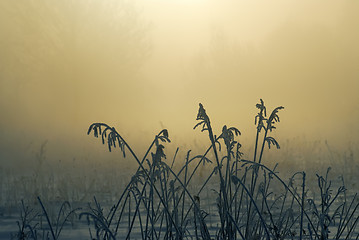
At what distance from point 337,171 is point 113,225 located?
422 centimetres

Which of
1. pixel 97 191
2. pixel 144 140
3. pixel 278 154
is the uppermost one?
pixel 144 140

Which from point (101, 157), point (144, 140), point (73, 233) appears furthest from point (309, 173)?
point (144, 140)

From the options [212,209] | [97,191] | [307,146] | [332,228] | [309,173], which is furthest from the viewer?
[307,146]

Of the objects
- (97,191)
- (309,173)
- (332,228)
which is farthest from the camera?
(309,173)

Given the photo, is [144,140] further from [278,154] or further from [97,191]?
[97,191]

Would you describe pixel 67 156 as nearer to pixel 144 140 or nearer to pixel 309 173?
pixel 144 140

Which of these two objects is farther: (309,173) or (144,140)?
(144,140)

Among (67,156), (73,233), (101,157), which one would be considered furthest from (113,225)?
(67,156)

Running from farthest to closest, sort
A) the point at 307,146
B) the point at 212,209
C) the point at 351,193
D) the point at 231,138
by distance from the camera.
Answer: the point at 307,146 → the point at 351,193 → the point at 212,209 → the point at 231,138

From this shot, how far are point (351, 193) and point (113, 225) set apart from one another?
297 cm

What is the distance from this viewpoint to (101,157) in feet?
35.5

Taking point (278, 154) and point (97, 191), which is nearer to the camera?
point (97, 191)

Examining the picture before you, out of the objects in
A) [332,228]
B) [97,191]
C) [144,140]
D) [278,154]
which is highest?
[144,140]

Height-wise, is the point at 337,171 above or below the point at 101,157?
below
